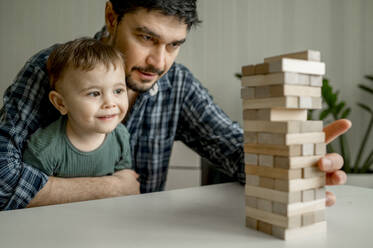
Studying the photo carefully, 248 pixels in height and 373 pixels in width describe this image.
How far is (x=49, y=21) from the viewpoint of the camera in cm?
329

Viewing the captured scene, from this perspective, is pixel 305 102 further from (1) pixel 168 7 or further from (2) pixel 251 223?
(1) pixel 168 7

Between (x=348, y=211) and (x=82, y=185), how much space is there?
0.78 meters

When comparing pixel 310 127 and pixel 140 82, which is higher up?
pixel 140 82

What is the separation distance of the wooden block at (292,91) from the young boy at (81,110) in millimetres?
629

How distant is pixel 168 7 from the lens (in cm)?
122

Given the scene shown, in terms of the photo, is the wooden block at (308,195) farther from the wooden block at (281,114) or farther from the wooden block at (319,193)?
the wooden block at (281,114)

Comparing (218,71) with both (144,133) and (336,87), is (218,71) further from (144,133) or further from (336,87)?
(144,133)

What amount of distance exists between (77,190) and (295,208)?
2.41 feet

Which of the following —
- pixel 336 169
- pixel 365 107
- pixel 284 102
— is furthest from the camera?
pixel 365 107

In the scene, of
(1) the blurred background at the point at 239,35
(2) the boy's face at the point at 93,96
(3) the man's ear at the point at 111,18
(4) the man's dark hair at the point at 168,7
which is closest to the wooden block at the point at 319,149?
(2) the boy's face at the point at 93,96

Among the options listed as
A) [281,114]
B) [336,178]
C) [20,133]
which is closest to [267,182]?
[281,114]

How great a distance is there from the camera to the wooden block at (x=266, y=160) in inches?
25.2

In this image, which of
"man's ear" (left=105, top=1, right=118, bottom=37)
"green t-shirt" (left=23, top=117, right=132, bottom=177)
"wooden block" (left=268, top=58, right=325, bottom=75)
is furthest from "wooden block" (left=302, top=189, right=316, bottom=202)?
"man's ear" (left=105, top=1, right=118, bottom=37)

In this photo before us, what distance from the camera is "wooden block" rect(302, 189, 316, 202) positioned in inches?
24.9
